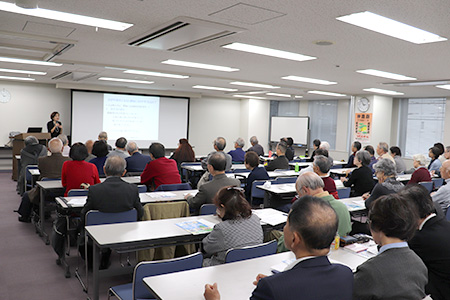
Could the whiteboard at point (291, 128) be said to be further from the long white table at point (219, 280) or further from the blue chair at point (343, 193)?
the long white table at point (219, 280)

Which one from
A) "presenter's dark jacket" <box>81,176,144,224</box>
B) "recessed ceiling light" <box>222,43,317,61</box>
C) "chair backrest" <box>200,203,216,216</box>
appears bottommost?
"chair backrest" <box>200,203,216,216</box>

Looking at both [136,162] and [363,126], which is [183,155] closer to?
Answer: [136,162]

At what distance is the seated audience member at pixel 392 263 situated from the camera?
185 cm

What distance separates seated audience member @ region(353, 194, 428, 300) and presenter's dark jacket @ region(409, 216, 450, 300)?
718 millimetres

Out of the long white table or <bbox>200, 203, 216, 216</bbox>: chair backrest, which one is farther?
<bbox>200, 203, 216, 216</bbox>: chair backrest

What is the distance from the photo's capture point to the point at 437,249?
256 centimetres

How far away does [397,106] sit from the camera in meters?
12.9

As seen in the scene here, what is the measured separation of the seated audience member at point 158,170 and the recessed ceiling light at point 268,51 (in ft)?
6.37

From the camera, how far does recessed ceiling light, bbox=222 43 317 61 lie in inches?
199

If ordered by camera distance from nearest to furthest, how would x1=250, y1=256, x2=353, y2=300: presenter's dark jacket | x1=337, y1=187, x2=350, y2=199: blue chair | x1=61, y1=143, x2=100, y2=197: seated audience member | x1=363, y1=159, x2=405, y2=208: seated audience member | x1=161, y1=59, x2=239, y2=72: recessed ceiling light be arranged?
x1=250, y1=256, x2=353, y2=300: presenter's dark jacket
x1=363, y1=159, x2=405, y2=208: seated audience member
x1=61, y1=143, x2=100, y2=197: seated audience member
x1=337, y1=187, x2=350, y2=199: blue chair
x1=161, y1=59, x2=239, y2=72: recessed ceiling light

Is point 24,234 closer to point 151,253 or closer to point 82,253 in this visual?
point 82,253

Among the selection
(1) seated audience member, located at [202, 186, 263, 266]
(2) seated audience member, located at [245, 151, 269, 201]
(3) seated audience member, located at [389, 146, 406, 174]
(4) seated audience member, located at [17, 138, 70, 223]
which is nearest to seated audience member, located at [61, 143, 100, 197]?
(4) seated audience member, located at [17, 138, 70, 223]

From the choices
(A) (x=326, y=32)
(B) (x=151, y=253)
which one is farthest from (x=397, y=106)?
(B) (x=151, y=253)

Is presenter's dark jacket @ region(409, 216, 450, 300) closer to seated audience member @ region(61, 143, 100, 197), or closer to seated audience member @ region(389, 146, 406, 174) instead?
seated audience member @ region(61, 143, 100, 197)
